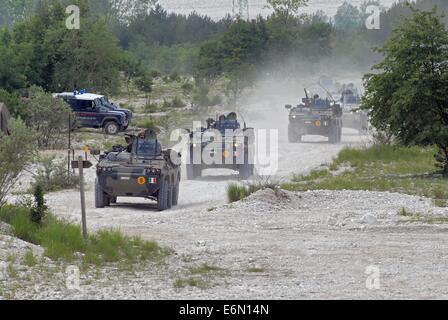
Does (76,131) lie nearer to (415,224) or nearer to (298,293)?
(415,224)

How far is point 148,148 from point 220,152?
5.81 metres

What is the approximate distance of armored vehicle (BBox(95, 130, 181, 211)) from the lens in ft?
83.7

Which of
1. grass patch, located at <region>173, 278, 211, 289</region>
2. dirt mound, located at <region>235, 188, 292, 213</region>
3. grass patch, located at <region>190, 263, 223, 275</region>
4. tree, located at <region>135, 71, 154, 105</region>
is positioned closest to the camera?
grass patch, located at <region>173, 278, 211, 289</region>

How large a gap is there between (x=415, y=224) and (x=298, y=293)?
692cm

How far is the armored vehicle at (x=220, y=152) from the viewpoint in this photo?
1259 inches

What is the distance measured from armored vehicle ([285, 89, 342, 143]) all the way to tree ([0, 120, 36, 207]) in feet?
74.5

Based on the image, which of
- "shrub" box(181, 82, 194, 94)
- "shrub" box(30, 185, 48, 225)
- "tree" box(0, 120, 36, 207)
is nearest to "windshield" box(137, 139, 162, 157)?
"tree" box(0, 120, 36, 207)

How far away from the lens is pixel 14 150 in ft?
71.2

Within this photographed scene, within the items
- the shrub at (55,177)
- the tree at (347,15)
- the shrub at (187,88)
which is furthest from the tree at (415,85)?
the tree at (347,15)

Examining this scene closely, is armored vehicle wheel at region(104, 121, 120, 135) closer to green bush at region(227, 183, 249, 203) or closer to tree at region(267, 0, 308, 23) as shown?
green bush at region(227, 183, 249, 203)

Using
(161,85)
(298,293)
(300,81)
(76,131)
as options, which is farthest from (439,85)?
(300,81)

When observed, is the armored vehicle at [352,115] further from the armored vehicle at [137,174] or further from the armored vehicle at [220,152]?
the armored vehicle at [137,174]

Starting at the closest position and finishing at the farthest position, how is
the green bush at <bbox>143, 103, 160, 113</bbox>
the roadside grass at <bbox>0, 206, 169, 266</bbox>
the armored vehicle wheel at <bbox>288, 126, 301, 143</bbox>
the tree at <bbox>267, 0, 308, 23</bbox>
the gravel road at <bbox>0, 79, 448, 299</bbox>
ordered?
the gravel road at <bbox>0, 79, 448, 299</bbox> < the roadside grass at <bbox>0, 206, 169, 266</bbox> < the armored vehicle wheel at <bbox>288, 126, 301, 143</bbox> < the green bush at <bbox>143, 103, 160, 113</bbox> < the tree at <bbox>267, 0, 308, 23</bbox>

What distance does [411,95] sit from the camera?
29.6m
